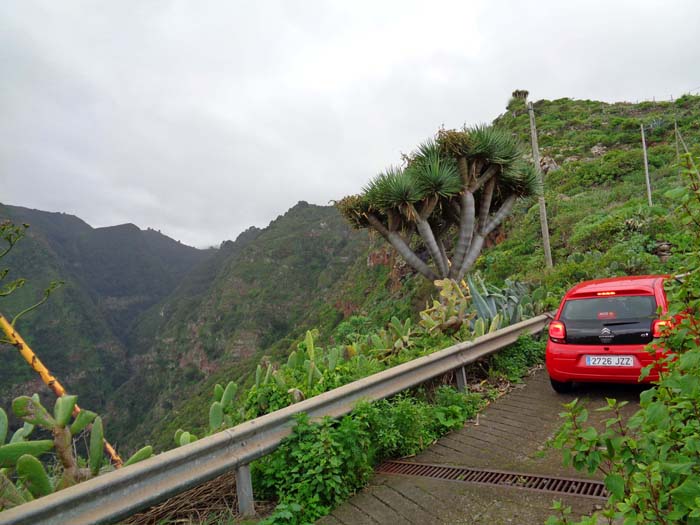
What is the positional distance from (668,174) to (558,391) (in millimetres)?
23751

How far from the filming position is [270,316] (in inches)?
4801

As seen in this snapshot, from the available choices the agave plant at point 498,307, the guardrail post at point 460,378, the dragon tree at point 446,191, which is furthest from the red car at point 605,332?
the dragon tree at point 446,191

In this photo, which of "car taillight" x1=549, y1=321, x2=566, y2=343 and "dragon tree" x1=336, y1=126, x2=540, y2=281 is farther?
"dragon tree" x1=336, y1=126, x2=540, y2=281

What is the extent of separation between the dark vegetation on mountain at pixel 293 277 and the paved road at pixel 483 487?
2.12 meters

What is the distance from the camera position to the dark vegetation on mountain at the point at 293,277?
19500 mm

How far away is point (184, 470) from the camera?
311 cm

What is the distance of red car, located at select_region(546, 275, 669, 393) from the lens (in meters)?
5.39

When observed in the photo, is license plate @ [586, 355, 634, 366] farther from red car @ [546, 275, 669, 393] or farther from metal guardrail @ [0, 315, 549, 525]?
metal guardrail @ [0, 315, 549, 525]

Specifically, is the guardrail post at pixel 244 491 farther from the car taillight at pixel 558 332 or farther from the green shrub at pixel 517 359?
the green shrub at pixel 517 359

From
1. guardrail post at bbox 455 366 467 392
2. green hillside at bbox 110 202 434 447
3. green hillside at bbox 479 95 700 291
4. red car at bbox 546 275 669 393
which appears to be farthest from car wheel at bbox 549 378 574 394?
green hillside at bbox 110 202 434 447

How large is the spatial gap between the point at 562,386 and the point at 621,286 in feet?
4.92

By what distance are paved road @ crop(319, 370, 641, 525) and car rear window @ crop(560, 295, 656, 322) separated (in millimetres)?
1026

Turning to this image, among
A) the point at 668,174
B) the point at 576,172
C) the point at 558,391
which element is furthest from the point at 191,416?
the point at 558,391

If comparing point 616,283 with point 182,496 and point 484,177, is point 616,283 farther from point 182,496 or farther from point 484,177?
point 484,177
